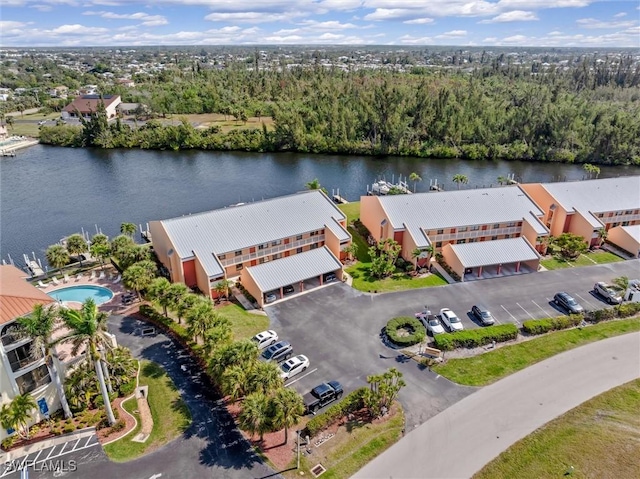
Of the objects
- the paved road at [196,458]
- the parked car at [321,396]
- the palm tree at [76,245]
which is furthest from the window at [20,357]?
the palm tree at [76,245]

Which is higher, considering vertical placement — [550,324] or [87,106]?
[87,106]

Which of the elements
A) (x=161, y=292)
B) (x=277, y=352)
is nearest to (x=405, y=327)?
(x=277, y=352)

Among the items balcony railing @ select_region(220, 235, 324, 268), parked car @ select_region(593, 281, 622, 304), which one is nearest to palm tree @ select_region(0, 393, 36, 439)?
balcony railing @ select_region(220, 235, 324, 268)

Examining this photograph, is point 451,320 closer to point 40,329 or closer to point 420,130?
point 40,329

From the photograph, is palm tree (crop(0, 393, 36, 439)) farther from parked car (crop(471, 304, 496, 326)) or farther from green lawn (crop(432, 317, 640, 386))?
parked car (crop(471, 304, 496, 326))

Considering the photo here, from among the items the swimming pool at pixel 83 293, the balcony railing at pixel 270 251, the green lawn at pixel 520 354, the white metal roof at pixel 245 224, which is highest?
the white metal roof at pixel 245 224

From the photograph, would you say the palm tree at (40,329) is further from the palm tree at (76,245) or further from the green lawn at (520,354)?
the green lawn at (520,354)

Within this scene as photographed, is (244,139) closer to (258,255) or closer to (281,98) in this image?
(281,98)
